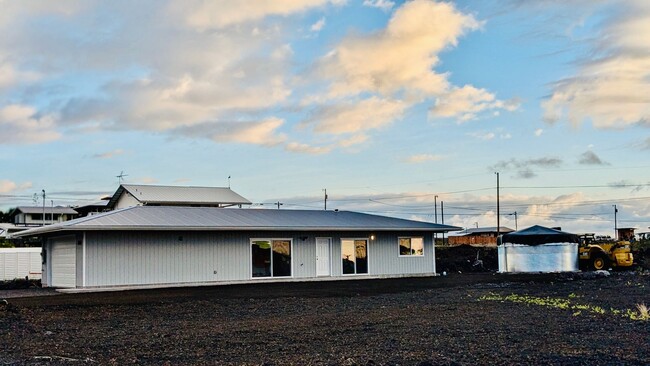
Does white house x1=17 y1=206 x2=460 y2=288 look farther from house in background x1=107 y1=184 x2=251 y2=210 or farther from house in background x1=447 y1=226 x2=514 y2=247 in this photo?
house in background x1=447 y1=226 x2=514 y2=247

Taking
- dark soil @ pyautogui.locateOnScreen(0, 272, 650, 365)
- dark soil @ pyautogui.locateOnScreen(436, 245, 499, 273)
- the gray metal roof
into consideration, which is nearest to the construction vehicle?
dark soil @ pyautogui.locateOnScreen(436, 245, 499, 273)

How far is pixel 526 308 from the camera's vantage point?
1522 centimetres

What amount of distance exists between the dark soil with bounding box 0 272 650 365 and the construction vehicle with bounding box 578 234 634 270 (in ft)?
53.4

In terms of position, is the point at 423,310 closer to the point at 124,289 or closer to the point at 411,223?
the point at 124,289

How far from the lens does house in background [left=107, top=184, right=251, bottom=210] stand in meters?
46.4

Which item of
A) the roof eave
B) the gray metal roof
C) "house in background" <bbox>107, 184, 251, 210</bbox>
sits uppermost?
"house in background" <bbox>107, 184, 251, 210</bbox>

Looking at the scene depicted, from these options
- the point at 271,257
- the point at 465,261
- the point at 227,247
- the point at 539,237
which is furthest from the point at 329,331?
the point at 465,261

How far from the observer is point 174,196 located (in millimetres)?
47969

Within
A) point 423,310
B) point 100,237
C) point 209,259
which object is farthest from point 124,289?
point 423,310

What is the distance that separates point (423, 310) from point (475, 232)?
8935 cm

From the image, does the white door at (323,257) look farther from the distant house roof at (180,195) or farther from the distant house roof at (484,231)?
the distant house roof at (484,231)

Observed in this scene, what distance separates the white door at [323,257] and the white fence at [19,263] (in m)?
13.3

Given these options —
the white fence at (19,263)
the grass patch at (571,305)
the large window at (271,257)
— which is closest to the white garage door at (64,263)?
the white fence at (19,263)

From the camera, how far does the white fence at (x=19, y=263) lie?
33125mm
